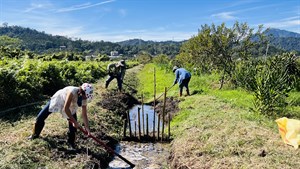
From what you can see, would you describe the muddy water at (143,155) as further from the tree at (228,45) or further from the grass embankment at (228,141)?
the tree at (228,45)

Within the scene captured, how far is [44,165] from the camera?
654 centimetres

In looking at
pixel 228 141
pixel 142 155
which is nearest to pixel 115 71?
pixel 142 155

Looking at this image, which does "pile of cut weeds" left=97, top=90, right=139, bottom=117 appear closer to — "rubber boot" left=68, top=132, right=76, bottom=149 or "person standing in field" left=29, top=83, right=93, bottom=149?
"rubber boot" left=68, top=132, right=76, bottom=149

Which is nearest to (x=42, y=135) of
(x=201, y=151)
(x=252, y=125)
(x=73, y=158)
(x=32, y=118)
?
(x=73, y=158)

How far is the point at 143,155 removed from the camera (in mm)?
9164

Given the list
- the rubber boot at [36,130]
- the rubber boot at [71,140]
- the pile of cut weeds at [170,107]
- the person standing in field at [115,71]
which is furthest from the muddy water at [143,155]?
the person standing in field at [115,71]

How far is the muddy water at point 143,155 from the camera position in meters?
8.38

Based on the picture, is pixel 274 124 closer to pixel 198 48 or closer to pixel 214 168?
pixel 214 168

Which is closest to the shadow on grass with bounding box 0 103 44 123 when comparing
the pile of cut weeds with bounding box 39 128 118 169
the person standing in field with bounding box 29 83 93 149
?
the pile of cut weeds with bounding box 39 128 118 169

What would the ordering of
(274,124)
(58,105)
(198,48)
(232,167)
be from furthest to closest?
1. (198,48)
2. (274,124)
3. (58,105)
4. (232,167)

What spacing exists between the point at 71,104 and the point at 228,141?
4.30m

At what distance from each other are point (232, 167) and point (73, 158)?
388cm

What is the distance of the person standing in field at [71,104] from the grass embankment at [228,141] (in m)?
2.94

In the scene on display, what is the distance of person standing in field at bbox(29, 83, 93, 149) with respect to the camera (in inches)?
263
